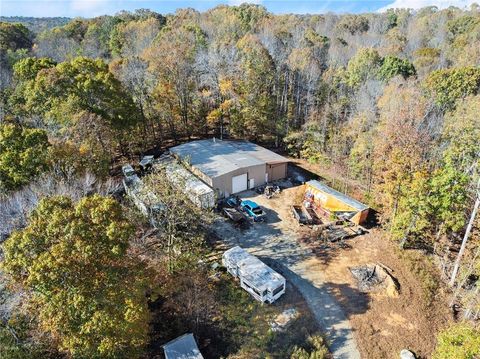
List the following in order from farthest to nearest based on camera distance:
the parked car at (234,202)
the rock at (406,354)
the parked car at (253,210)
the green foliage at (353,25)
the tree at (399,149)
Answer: the green foliage at (353,25) → the parked car at (234,202) → the parked car at (253,210) → the tree at (399,149) → the rock at (406,354)

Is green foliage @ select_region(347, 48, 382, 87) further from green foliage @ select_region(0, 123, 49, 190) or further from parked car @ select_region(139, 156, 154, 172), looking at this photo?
green foliage @ select_region(0, 123, 49, 190)

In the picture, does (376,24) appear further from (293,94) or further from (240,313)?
(240,313)

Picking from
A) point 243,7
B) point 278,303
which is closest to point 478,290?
point 278,303

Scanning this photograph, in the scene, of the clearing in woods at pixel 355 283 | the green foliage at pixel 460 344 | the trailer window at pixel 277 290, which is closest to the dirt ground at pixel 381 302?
the clearing in woods at pixel 355 283

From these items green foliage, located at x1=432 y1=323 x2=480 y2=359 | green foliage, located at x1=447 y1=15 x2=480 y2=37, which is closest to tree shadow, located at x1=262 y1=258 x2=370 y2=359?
green foliage, located at x1=432 y1=323 x2=480 y2=359

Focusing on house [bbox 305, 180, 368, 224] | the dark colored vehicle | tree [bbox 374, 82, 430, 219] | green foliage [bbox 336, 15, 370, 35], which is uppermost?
green foliage [bbox 336, 15, 370, 35]

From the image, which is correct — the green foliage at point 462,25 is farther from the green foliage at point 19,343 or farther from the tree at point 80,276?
the green foliage at point 19,343

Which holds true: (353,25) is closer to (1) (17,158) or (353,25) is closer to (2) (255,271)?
(2) (255,271)
